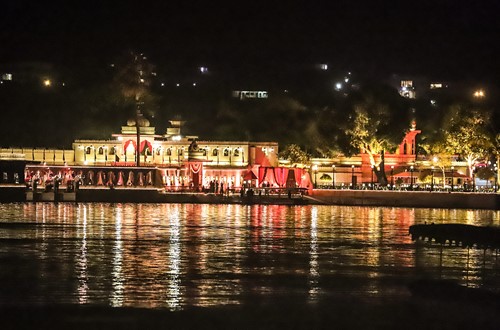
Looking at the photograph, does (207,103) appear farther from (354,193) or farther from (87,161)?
(354,193)

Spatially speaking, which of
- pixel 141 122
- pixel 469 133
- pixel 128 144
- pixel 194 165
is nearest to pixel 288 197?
pixel 194 165

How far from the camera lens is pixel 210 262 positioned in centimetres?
3067

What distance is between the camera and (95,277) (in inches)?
1045

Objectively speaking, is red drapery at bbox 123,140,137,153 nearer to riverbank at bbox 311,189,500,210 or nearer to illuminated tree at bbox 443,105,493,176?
riverbank at bbox 311,189,500,210

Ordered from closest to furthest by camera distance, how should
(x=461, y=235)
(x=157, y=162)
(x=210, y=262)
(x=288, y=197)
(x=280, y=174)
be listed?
(x=210, y=262) → (x=461, y=235) → (x=288, y=197) → (x=280, y=174) → (x=157, y=162)

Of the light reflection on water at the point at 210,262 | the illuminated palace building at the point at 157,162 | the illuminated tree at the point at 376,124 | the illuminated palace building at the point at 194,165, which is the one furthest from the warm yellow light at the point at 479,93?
the light reflection on water at the point at 210,262

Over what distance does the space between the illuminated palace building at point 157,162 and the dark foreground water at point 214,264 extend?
3658 centimetres

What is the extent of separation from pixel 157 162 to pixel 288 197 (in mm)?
19279

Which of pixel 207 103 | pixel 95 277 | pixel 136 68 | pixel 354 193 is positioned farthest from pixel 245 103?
pixel 95 277

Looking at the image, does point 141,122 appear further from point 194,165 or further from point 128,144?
point 194,165

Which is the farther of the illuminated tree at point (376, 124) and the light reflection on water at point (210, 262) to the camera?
the illuminated tree at point (376, 124)

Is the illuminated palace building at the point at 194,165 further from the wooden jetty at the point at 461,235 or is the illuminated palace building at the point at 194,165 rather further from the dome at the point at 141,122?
the wooden jetty at the point at 461,235

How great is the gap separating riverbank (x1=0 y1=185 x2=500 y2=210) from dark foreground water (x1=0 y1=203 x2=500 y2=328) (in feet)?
93.2

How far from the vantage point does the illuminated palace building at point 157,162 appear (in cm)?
8675
